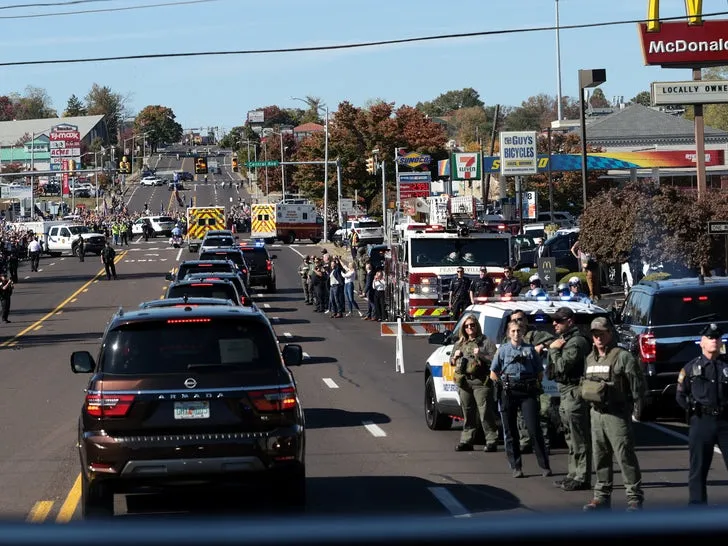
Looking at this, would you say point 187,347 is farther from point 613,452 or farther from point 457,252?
point 457,252

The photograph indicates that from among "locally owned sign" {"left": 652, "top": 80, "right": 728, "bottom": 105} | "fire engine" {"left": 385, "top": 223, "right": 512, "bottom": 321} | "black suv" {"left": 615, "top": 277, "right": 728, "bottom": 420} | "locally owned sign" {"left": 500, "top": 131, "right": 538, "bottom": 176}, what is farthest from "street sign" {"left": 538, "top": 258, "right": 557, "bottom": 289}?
"locally owned sign" {"left": 500, "top": 131, "right": 538, "bottom": 176}

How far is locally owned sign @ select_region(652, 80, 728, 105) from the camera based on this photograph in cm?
3967

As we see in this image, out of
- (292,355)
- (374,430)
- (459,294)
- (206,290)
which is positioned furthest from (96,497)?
(459,294)

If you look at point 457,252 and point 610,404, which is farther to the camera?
point 457,252

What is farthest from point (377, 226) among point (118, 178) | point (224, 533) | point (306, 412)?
point (118, 178)

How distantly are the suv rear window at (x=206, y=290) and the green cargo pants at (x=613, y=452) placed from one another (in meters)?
14.5

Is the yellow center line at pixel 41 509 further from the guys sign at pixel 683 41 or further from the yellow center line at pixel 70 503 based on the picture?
the guys sign at pixel 683 41

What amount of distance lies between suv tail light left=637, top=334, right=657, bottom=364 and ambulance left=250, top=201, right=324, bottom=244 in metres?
70.2

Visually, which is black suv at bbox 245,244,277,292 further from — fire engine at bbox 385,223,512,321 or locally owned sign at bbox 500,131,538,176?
fire engine at bbox 385,223,512,321

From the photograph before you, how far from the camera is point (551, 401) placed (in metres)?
13.0

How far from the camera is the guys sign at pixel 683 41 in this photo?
1528 inches

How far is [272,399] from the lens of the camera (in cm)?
918

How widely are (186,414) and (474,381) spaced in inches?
195

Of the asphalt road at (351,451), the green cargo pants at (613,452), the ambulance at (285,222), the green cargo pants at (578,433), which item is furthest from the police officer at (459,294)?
the ambulance at (285,222)
